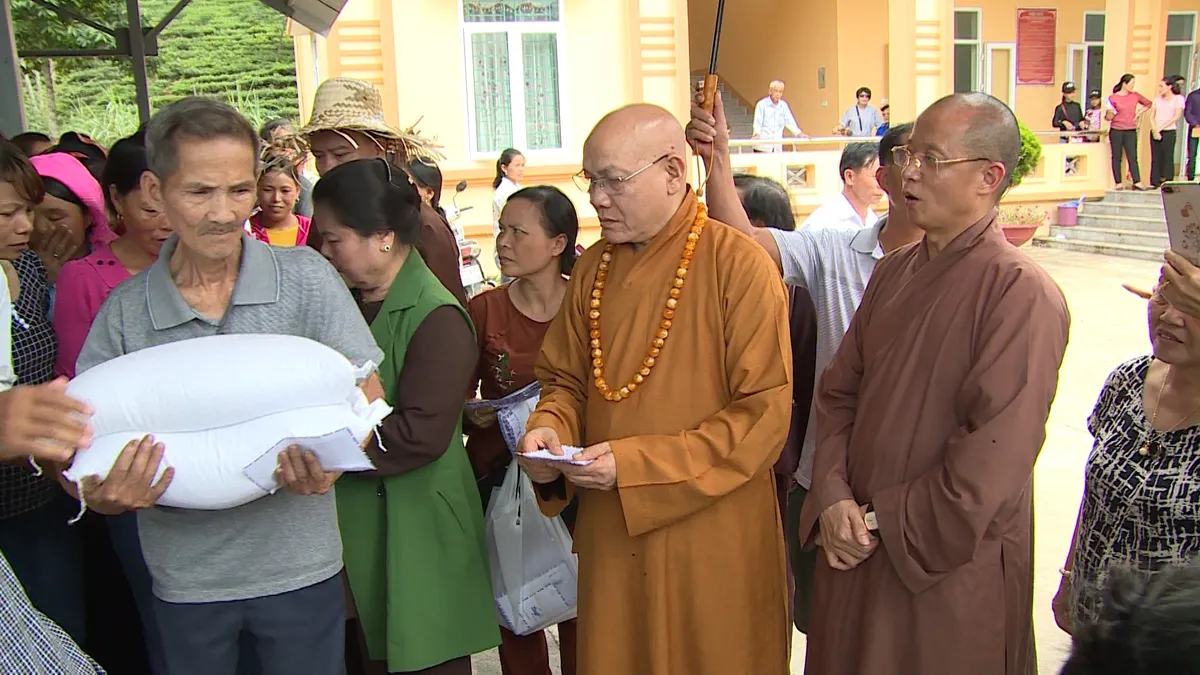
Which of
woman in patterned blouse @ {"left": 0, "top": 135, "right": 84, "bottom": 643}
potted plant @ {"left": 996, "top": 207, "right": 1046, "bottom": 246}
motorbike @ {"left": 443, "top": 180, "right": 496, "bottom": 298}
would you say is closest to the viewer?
woman in patterned blouse @ {"left": 0, "top": 135, "right": 84, "bottom": 643}

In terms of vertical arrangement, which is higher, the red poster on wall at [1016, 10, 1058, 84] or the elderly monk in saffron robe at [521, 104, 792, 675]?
the red poster on wall at [1016, 10, 1058, 84]

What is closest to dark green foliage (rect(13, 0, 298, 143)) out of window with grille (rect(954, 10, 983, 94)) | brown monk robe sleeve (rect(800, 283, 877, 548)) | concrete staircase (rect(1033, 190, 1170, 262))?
window with grille (rect(954, 10, 983, 94))

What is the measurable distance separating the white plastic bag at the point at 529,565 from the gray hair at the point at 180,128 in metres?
1.26

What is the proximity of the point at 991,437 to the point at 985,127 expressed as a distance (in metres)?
0.66

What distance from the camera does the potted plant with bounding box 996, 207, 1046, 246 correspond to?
1162cm

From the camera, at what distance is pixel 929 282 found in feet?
6.52

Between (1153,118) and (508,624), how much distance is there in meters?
14.0

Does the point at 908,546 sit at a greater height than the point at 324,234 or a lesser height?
lesser

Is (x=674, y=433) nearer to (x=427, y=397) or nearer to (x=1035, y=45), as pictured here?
(x=427, y=397)

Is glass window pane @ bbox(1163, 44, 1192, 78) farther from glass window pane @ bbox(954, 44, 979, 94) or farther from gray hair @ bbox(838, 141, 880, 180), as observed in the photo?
gray hair @ bbox(838, 141, 880, 180)

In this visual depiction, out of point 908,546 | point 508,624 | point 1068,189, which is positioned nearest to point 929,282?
point 908,546

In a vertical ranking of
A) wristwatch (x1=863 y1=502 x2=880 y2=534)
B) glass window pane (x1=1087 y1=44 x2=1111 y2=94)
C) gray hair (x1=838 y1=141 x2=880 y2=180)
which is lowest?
wristwatch (x1=863 y1=502 x2=880 y2=534)

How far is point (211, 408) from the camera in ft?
5.07

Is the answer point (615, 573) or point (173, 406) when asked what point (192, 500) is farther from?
point (615, 573)
